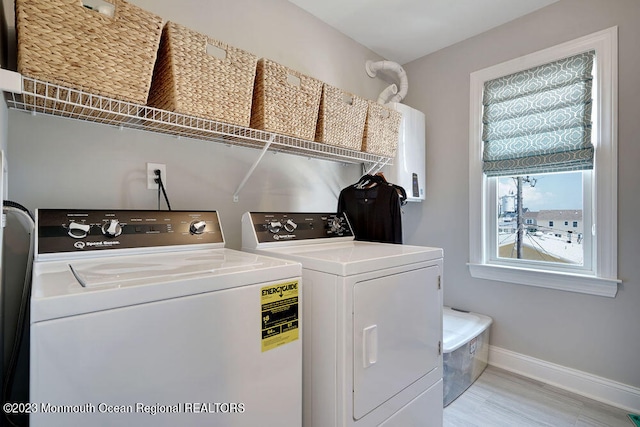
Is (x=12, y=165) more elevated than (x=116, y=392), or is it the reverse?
(x=12, y=165)

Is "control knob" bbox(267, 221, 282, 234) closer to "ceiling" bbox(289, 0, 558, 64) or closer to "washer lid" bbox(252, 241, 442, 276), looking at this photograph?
"washer lid" bbox(252, 241, 442, 276)

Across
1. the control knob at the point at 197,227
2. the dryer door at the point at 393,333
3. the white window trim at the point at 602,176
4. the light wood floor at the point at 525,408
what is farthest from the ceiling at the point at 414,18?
the light wood floor at the point at 525,408

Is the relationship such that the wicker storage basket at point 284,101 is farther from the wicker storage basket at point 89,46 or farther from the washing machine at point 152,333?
the washing machine at point 152,333

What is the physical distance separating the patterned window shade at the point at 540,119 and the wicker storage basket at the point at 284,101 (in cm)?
156

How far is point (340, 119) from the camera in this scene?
70.4 inches

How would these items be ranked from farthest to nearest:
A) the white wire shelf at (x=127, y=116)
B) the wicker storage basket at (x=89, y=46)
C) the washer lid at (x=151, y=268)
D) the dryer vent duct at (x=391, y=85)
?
the dryer vent duct at (x=391, y=85)
the white wire shelf at (x=127, y=116)
the wicker storage basket at (x=89, y=46)
the washer lid at (x=151, y=268)

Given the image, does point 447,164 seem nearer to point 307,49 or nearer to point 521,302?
point 521,302

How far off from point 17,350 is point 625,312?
118 inches

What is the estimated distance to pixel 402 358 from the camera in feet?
4.25

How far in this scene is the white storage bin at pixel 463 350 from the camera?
194cm

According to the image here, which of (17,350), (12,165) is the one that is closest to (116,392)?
(17,350)

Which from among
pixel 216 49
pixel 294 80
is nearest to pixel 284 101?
pixel 294 80

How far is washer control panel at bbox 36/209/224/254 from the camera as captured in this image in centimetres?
106

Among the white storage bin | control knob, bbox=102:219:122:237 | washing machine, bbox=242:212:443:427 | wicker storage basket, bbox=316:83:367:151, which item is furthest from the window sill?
control knob, bbox=102:219:122:237
